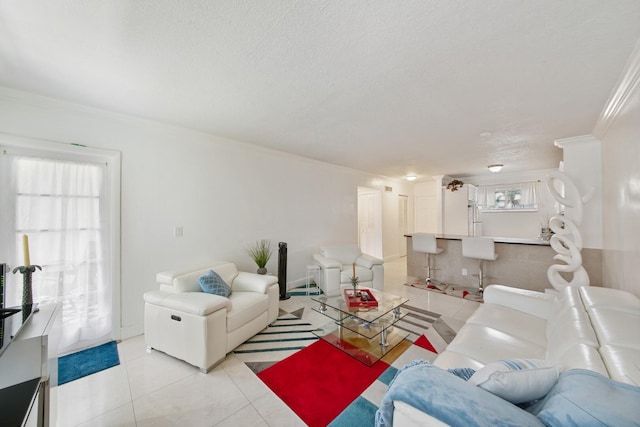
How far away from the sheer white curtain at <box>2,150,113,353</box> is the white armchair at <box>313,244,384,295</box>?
2703 mm

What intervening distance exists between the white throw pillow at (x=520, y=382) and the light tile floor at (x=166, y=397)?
1.20m

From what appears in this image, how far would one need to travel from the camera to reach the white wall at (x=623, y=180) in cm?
183

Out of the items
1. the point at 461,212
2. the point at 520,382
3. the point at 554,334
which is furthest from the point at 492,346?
the point at 461,212

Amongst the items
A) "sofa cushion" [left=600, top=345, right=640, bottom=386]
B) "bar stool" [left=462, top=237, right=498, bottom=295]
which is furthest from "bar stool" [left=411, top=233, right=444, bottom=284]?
"sofa cushion" [left=600, top=345, right=640, bottom=386]

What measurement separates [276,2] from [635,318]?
104 inches

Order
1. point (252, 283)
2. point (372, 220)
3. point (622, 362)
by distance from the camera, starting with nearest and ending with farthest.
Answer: point (622, 362) → point (252, 283) → point (372, 220)

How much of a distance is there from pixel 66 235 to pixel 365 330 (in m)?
3.12

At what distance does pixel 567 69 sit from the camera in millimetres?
1742

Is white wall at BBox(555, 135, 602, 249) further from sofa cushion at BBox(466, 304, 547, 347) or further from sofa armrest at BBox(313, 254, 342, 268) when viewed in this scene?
sofa armrest at BBox(313, 254, 342, 268)

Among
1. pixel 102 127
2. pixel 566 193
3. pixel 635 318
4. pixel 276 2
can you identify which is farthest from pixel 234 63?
pixel 566 193

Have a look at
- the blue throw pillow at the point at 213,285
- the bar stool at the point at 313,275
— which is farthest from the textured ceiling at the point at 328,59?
the bar stool at the point at 313,275

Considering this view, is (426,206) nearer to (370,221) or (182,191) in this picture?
(370,221)

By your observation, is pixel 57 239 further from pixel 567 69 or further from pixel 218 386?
pixel 567 69

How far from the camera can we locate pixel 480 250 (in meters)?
3.86
